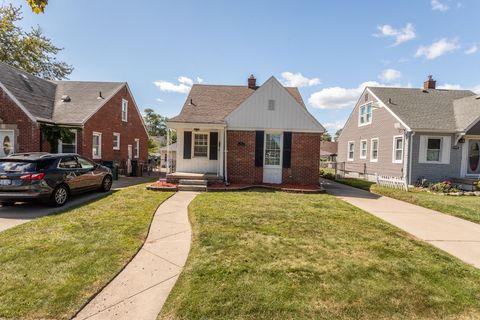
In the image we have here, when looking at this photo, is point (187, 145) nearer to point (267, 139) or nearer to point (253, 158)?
point (253, 158)

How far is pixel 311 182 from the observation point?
12.5 m

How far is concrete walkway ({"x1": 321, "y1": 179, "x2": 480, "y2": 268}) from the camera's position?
4918 mm

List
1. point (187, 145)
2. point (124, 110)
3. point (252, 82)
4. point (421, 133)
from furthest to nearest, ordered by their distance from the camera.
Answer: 1. point (124, 110)
2. point (252, 82)
3. point (421, 133)
4. point (187, 145)

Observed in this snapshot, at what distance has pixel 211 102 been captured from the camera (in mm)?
14164

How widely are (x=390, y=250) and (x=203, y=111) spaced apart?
1060cm

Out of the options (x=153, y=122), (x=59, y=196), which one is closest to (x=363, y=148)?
(x=59, y=196)

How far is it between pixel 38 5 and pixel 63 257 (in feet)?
12.2

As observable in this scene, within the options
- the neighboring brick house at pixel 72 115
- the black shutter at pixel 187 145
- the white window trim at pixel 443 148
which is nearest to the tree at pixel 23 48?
the neighboring brick house at pixel 72 115

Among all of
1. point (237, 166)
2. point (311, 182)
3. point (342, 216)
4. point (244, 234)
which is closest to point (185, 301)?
point (244, 234)

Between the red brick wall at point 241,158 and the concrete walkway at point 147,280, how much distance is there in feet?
22.4

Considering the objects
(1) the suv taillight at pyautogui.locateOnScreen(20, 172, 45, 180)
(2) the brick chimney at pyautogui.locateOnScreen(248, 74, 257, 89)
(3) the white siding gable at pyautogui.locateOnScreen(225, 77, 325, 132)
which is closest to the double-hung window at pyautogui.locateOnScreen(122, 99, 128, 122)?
(2) the brick chimney at pyautogui.locateOnScreen(248, 74, 257, 89)

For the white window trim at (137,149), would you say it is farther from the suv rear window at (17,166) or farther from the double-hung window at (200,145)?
the suv rear window at (17,166)

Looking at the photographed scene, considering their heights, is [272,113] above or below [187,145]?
above

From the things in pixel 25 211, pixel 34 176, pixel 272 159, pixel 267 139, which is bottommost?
pixel 25 211
